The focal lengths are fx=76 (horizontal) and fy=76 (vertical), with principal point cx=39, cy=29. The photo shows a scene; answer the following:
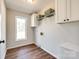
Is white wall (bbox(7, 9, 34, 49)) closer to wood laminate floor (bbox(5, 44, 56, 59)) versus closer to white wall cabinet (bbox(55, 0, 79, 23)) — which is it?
wood laminate floor (bbox(5, 44, 56, 59))

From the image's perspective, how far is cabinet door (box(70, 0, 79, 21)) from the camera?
1.64 m

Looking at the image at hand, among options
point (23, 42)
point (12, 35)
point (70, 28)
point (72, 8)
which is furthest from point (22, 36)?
point (72, 8)

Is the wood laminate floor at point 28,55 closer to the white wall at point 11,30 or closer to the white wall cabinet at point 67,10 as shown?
the white wall at point 11,30

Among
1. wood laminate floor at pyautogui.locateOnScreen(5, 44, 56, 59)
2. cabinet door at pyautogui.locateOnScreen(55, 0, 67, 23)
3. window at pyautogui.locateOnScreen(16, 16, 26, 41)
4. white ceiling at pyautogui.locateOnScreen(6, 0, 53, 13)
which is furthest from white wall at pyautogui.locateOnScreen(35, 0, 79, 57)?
window at pyautogui.locateOnScreen(16, 16, 26, 41)

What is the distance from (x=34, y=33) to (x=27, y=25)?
761 mm

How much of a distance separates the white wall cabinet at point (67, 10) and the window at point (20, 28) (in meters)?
3.19

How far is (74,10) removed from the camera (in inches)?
67.5

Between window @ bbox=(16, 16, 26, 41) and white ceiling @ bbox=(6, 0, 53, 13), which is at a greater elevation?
white ceiling @ bbox=(6, 0, 53, 13)

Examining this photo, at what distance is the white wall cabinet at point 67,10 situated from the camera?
1.69 metres

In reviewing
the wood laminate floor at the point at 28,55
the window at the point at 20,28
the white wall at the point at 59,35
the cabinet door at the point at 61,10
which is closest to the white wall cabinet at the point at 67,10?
the cabinet door at the point at 61,10

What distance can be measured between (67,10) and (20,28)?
11.9 feet

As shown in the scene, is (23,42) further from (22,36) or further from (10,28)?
(10,28)

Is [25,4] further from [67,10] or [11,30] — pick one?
[67,10]

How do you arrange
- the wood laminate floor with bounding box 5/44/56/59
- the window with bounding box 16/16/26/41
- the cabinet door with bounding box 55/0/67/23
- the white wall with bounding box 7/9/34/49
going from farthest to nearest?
the window with bounding box 16/16/26/41 < the white wall with bounding box 7/9/34/49 < the wood laminate floor with bounding box 5/44/56/59 < the cabinet door with bounding box 55/0/67/23
